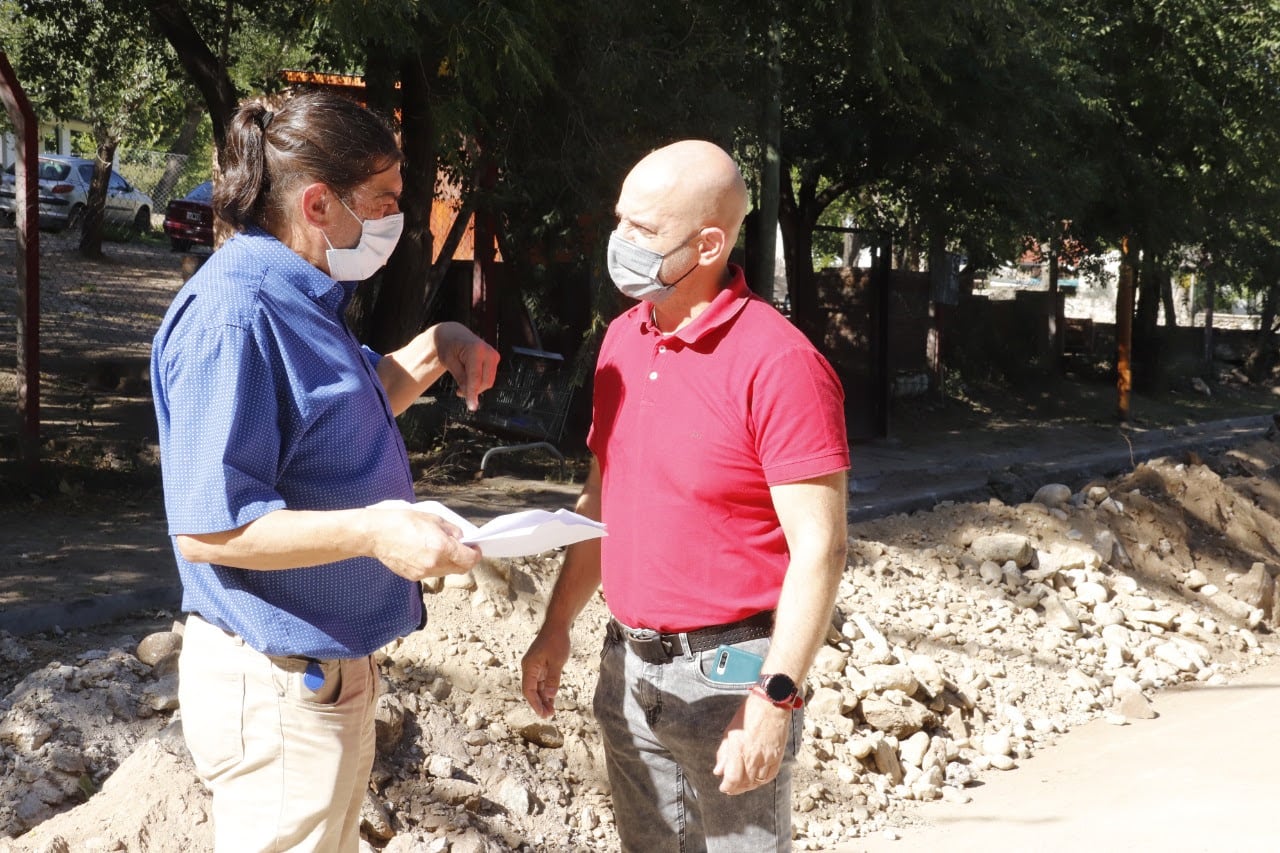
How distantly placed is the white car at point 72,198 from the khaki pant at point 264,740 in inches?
513

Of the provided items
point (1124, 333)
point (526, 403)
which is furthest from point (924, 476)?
point (1124, 333)

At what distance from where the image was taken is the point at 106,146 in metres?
17.4

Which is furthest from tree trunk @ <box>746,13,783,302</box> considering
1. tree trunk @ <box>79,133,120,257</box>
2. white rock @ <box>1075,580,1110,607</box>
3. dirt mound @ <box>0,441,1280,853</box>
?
tree trunk @ <box>79,133,120,257</box>

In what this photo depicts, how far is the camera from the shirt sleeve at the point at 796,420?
2555 millimetres

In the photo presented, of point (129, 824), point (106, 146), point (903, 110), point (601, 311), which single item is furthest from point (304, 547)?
point (106, 146)

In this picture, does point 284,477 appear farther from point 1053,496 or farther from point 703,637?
point 1053,496

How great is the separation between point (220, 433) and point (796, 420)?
1.11 m

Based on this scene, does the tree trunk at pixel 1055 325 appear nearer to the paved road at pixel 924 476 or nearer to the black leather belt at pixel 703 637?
the paved road at pixel 924 476

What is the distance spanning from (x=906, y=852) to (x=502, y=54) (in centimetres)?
452

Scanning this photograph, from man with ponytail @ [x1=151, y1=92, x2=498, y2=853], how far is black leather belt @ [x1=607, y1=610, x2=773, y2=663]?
1.91 ft

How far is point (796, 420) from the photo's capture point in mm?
2568

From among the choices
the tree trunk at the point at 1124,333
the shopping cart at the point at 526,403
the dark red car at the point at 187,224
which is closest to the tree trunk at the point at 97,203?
the dark red car at the point at 187,224

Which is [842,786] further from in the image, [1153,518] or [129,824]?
[1153,518]

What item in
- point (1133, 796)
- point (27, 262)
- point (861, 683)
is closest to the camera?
point (1133, 796)
